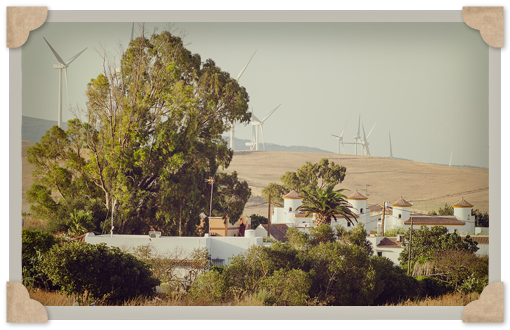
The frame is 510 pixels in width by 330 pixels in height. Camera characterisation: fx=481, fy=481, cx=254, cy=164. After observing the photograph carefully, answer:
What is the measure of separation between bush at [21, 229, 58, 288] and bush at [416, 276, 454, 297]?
376 inches

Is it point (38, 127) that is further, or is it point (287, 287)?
point (38, 127)

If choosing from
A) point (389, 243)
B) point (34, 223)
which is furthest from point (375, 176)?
point (34, 223)

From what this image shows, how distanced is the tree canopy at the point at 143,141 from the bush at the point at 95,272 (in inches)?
183

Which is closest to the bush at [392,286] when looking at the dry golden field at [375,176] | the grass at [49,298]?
the grass at [49,298]

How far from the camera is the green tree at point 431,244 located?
1772 centimetres

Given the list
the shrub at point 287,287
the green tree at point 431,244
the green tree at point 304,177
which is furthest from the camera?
the green tree at point 304,177

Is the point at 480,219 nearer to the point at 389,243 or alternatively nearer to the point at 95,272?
the point at 389,243

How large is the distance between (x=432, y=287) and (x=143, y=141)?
33.7 feet

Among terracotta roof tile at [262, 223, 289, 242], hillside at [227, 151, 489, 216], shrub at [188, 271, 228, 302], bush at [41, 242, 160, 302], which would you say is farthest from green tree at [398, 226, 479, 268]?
hillside at [227, 151, 489, 216]

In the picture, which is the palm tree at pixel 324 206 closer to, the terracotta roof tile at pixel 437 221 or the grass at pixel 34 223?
the terracotta roof tile at pixel 437 221

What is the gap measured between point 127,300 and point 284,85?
16734mm

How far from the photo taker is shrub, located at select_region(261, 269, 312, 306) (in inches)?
432

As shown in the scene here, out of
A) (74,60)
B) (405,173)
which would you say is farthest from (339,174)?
(74,60)

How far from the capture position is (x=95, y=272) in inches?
425
